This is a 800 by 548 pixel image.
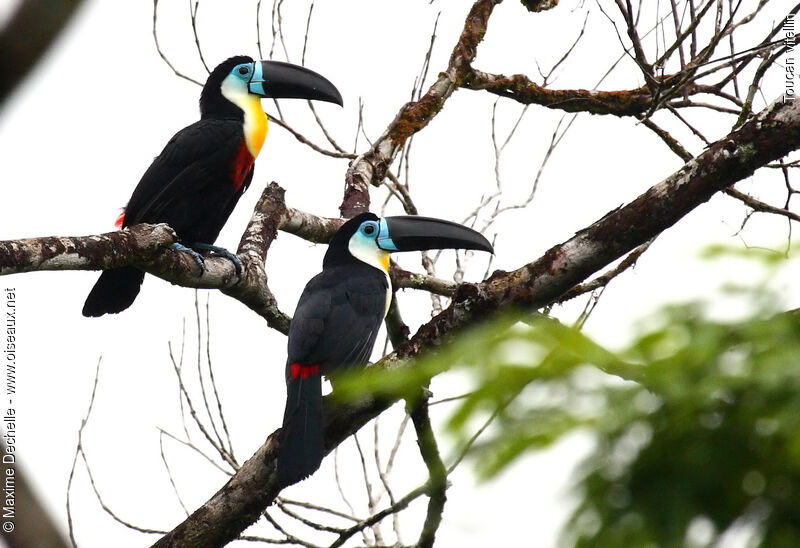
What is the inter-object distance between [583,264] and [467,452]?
191cm

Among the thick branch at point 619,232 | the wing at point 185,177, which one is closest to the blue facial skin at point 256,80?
the wing at point 185,177

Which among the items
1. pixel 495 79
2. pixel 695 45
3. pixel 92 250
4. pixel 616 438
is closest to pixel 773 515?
pixel 616 438

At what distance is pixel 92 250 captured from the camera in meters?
3.64

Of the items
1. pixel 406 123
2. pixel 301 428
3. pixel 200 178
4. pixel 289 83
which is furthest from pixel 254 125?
pixel 301 428

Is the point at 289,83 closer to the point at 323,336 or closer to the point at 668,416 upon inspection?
the point at 323,336

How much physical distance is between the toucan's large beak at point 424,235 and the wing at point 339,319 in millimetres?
477

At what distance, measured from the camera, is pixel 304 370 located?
4.32 m

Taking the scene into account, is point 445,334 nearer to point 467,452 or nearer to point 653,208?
point 653,208

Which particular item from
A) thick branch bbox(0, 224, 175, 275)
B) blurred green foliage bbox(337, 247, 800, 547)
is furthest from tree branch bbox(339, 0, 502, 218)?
blurred green foliage bbox(337, 247, 800, 547)

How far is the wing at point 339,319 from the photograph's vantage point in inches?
173

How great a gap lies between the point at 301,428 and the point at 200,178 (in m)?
2.16

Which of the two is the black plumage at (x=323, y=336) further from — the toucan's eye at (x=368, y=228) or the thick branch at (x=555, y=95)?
the thick branch at (x=555, y=95)

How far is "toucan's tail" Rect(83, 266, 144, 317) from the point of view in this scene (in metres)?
5.24

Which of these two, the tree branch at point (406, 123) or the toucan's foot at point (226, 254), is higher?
the tree branch at point (406, 123)
